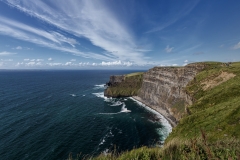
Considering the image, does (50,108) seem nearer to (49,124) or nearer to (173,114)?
(49,124)

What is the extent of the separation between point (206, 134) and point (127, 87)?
142 m

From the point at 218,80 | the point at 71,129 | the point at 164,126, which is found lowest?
the point at 71,129

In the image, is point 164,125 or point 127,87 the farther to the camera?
point 127,87

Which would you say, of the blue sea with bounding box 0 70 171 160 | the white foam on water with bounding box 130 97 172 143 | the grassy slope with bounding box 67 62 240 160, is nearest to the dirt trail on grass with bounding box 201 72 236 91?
the grassy slope with bounding box 67 62 240 160

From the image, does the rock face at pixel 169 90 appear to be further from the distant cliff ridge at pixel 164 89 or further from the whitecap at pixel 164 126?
the whitecap at pixel 164 126

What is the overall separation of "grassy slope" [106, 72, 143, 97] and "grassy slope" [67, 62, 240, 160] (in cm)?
7635

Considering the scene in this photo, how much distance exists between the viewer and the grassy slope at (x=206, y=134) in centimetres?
837

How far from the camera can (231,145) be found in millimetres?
9680

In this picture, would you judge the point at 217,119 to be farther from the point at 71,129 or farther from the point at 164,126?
the point at 71,129

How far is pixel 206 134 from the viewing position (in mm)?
7391

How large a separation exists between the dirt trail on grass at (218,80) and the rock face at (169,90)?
30.6 ft

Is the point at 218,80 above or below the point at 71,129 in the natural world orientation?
above

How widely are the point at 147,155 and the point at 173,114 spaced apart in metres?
78.7

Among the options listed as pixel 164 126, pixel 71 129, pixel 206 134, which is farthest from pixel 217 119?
pixel 71 129
